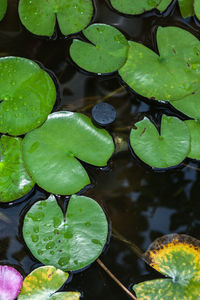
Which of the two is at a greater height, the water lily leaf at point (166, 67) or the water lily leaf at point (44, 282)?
the water lily leaf at point (166, 67)

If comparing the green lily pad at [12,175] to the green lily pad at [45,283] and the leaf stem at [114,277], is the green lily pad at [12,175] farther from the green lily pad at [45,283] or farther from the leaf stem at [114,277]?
the leaf stem at [114,277]

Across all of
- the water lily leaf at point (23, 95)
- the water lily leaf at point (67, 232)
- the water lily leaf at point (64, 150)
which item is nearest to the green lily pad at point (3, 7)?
the water lily leaf at point (23, 95)

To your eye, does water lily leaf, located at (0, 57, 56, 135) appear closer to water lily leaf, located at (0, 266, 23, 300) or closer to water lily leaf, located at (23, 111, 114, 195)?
water lily leaf, located at (23, 111, 114, 195)

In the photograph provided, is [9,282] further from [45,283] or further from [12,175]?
[12,175]

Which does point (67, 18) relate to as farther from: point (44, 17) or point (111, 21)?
point (111, 21)

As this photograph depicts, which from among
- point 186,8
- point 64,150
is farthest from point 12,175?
point 186,8

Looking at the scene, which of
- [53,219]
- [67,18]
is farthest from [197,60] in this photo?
[53,219]
